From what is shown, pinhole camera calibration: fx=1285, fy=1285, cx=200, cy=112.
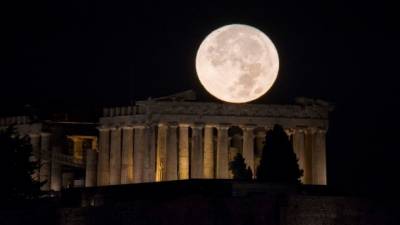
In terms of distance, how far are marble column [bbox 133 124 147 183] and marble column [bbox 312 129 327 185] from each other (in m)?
14.0

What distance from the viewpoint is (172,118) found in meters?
103

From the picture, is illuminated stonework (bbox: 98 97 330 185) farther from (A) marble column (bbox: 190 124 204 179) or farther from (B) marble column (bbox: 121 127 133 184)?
(B) marble column (bbox: 121 127 133 184)

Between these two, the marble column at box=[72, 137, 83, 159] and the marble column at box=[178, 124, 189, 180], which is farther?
the marble column at box=[72, 137, 83, 159]

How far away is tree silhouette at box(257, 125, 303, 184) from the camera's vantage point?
87312 mm

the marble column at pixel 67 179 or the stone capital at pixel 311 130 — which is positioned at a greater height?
the stone capital at pixel 311 130

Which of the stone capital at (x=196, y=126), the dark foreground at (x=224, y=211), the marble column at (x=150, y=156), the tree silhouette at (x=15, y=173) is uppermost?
the stone capital at (x=196, y=126)

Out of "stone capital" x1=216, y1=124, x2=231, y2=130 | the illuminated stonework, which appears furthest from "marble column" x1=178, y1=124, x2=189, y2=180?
→ "stone capital" x1=216, y1=124, x2=231, y2=130

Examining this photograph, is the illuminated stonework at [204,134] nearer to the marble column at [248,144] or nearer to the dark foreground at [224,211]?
the marble column at [248,144]

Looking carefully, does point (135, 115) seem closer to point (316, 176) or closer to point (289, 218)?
point (316, 176)

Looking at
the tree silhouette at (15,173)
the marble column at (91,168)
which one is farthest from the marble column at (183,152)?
the tree silhouette at (15,173)

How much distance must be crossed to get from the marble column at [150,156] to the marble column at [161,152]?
1.15ft

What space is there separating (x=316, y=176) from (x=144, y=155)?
1423cm

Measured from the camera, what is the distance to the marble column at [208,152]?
4075 inches

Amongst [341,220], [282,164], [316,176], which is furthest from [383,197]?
[316,176]
